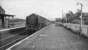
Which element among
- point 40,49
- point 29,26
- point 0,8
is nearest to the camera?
point 40,49

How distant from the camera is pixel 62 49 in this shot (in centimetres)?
744

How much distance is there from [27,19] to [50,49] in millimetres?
17221

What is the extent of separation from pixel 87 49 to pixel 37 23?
17387 millimetres

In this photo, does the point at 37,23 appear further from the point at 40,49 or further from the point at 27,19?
the point at 40,49

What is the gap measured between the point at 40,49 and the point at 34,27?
16.4 meters

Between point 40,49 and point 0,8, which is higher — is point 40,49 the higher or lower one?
the lower one

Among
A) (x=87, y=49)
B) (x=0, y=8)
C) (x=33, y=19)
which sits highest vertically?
(x=0, y=8)

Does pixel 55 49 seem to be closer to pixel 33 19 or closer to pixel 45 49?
pixel 45 49

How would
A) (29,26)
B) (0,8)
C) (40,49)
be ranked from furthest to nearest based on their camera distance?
(0,8) → (29,26) → (40,49)

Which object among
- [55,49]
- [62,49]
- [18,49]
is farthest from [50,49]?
[18,49]

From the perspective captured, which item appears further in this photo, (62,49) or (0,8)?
(0,8)

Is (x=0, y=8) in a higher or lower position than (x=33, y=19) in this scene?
higher

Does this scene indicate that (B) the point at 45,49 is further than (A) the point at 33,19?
No

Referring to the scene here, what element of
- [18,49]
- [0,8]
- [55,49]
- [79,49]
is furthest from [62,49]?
[0,8]
